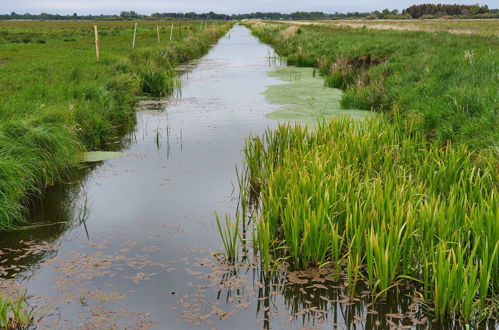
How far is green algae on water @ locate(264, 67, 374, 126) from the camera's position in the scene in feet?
43.6

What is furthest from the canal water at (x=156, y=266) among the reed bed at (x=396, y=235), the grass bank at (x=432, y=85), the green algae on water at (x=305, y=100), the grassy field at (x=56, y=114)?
the grass bank at (x=432, y=85)

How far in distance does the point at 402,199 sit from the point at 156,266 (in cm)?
301

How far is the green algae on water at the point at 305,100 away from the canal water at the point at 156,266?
3328mm

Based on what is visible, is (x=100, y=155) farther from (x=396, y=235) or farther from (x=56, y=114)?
(x=396, y=235)

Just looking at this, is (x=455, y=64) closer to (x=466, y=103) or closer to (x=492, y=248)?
(x=466, y=103)

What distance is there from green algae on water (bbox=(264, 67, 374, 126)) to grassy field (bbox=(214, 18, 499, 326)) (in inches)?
64.0

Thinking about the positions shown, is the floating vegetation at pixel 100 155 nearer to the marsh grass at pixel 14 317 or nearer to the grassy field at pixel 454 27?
the marsh grass at pixel 14 317

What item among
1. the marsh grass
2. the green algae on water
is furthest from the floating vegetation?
the marsh grass

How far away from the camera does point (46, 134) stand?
848 cm

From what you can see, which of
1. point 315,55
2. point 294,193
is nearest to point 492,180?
point 294,193

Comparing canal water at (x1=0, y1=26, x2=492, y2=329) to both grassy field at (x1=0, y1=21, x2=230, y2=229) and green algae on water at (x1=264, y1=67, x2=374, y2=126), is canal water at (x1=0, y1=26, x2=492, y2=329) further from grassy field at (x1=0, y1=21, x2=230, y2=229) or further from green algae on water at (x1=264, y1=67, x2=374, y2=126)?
green algae on water at (x1=264, y1=67, x2=374, y2=126)

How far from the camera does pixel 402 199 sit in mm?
5867

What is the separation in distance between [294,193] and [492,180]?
275 cm

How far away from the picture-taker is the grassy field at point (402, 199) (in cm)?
480
